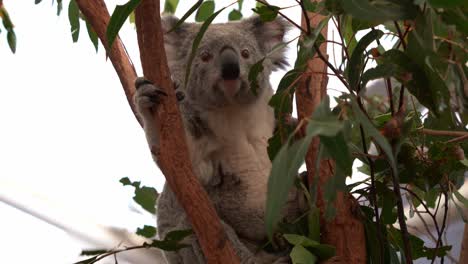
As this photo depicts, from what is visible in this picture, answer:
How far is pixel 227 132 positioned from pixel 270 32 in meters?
0.43

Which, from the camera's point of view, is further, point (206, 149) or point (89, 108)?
point (89, 108)

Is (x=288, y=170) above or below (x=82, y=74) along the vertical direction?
below

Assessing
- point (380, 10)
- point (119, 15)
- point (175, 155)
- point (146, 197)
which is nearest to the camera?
point (380, 10)

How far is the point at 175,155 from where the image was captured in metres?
1.40

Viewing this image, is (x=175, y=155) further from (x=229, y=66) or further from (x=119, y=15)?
(x=229, y=66)

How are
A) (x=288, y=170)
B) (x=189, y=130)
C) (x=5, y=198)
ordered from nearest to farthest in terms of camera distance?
(x=288, y=170), (x=189, y=130), (x=5, y=198)

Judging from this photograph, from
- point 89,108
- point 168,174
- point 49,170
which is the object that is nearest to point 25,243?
point 49,170

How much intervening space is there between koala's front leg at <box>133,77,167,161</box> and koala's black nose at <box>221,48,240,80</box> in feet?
1.07

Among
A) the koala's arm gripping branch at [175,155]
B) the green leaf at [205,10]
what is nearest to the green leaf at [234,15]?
the green leaf at [205,10]

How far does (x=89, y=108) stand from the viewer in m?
3.64

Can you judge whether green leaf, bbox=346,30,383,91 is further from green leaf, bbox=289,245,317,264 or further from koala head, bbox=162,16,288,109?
koala head, bbox=162,16,288,109

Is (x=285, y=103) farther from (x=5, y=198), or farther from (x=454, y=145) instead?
(x=5, y=198)

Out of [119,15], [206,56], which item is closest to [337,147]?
[119,15]

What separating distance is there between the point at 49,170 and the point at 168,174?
7.56 feet
